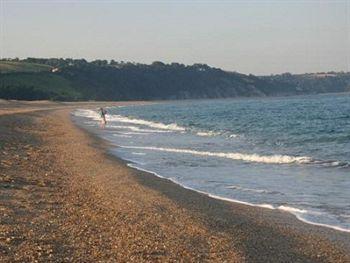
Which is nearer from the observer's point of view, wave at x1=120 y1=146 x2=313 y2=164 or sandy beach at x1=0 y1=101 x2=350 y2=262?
sandy beach at x1=0 y1=101 x2=350 y2=262

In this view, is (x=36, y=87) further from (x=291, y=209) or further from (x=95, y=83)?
(x=291, y=209)

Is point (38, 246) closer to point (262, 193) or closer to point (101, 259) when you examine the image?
point (101, 259)

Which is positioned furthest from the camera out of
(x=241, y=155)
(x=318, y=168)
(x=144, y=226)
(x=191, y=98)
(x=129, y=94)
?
(x=191, y=98)

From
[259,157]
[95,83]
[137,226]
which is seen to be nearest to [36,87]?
[95,83]

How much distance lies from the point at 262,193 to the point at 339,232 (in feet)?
13.6

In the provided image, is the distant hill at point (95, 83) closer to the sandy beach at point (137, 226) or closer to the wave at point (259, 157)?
the wave at point (259, 157)

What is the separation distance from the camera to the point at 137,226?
9445mm

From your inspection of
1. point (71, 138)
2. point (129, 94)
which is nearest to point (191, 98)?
point (129, 94)

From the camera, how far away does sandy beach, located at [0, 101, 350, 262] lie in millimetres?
7836

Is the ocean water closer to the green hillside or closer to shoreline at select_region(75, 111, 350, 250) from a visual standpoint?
shoreline at select_region(75, 111, 350, 250)

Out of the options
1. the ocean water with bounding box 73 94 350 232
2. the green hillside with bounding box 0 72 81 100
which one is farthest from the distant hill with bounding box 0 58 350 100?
the ocean water with bounding box 73 94 350 232

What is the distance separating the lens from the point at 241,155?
73.7ft

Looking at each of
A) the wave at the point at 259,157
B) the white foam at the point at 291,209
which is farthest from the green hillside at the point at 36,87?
the white foam at the point at 291,209

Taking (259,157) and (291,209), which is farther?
(259,157)
